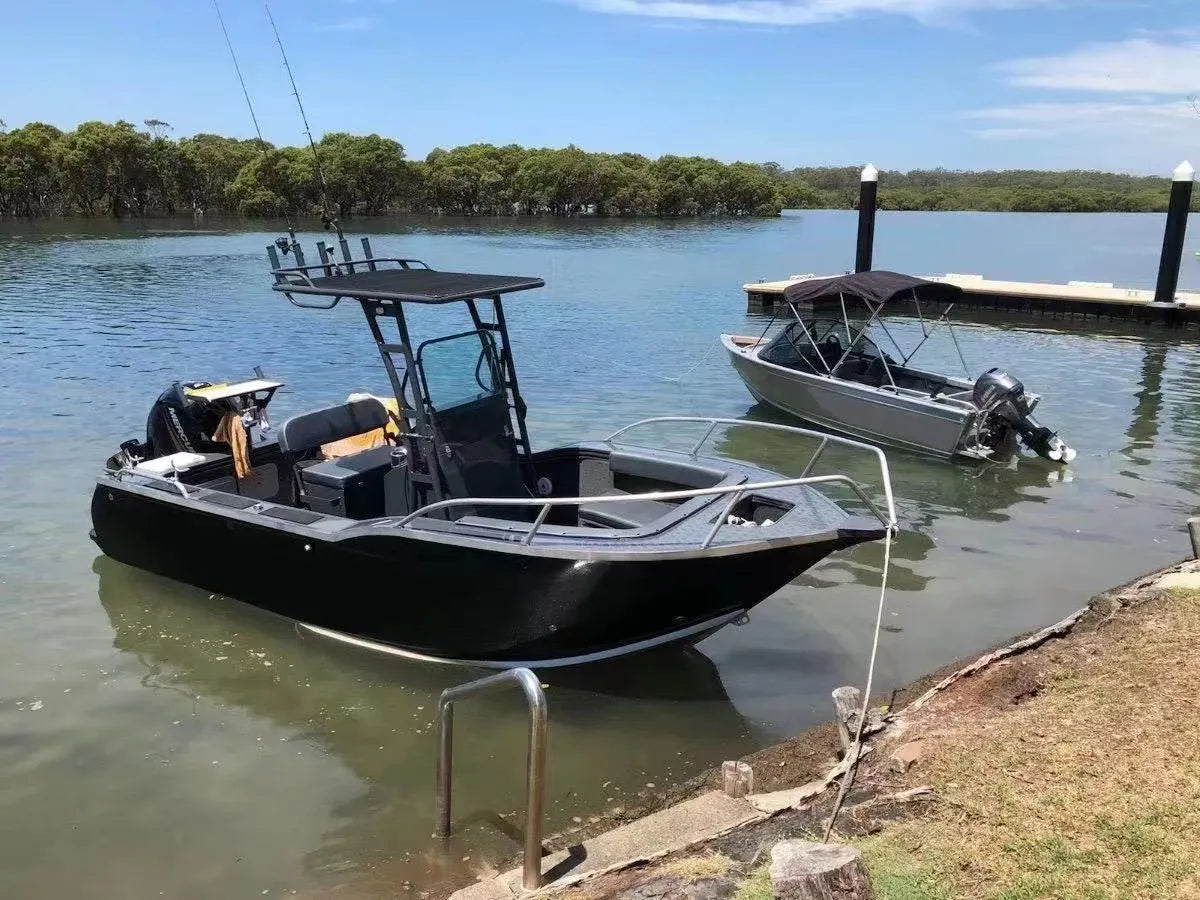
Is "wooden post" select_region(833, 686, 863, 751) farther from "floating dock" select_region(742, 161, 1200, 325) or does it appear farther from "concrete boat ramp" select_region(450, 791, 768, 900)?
"floating dock" select_region(742, 161, 1200, 325)

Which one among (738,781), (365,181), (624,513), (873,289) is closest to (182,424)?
(624,513)

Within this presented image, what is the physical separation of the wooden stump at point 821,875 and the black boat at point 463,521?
252cm

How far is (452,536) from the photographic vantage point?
6.11 metres

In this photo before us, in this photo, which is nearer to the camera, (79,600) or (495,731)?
(495,731)

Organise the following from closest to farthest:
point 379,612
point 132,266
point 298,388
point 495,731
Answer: point 495,731, point 379,612, point 298,388, point 132,266

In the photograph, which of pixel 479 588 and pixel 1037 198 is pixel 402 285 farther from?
pixel 1037 198

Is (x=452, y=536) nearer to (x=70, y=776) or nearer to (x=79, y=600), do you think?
(x=70, y=776)

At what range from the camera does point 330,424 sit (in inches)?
309

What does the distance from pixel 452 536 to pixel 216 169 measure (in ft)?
249

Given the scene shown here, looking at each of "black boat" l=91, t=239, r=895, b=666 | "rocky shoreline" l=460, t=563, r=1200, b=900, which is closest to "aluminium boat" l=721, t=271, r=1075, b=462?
"rocky shoreline" l=460, t=563, r=1200, b=900

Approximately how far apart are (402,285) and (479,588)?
7.41ft

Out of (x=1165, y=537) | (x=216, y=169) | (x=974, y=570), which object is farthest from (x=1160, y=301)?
(x=216, y=169)

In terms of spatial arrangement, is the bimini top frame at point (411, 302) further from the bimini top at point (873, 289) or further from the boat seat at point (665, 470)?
the bimini top at point (873, 289)

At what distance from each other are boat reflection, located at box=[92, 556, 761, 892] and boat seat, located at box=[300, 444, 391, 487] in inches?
51.6
